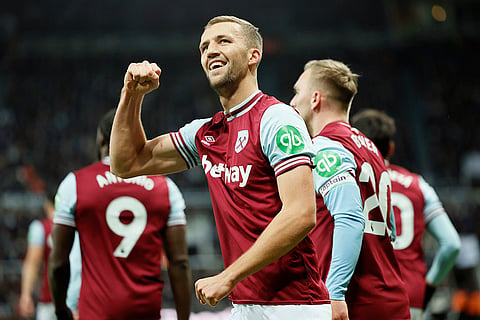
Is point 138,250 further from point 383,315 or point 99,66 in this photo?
point 99,66

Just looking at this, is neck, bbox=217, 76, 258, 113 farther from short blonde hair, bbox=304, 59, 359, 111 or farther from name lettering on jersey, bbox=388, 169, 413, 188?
name lettering on jersey, bbox=388, 169, 413, 188

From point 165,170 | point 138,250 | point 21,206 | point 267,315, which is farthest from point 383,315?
point 21,206

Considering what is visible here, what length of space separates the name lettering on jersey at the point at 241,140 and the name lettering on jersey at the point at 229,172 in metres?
0.09

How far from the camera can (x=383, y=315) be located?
11.5 ft

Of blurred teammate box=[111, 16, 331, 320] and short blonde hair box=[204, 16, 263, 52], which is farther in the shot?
short blonde hair box=[204, 16, 263, 52]

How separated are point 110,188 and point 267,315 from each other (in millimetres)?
1911

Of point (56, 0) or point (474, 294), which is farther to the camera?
point (56, 0)

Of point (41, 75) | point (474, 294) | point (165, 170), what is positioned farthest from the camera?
point (41, 75)

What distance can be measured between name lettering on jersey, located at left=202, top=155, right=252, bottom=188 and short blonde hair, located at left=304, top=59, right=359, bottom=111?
1111 mm

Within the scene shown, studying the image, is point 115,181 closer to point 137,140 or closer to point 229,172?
point 137,140

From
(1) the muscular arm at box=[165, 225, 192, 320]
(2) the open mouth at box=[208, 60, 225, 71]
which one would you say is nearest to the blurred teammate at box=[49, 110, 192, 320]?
(1) the muscular arm at box=[165, 225, 192, 320]

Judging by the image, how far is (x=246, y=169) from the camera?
2.86 meters

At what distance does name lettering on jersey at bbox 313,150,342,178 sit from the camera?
3.42 m

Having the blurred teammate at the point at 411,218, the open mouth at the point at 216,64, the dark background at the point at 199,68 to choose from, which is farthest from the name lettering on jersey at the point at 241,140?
the dark background at the point at 199,68
